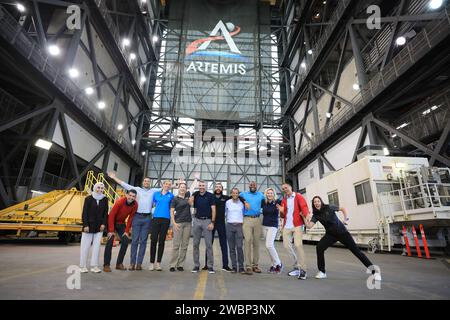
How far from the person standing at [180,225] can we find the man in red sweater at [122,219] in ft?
2.85

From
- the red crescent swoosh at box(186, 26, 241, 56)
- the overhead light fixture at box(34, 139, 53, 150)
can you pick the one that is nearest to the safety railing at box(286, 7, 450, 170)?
the overhead light fixture at box(34, 139, 53, 150)

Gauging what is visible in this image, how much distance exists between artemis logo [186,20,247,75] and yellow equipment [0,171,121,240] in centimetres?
2544

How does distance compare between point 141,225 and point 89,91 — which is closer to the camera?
point 141,225

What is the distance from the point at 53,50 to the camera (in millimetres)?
15578

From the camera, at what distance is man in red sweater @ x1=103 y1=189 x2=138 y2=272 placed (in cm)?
509

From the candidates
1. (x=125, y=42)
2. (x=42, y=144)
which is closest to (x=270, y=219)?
(x=42, y=144)

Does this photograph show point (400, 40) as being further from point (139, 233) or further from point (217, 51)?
point (217, 51)

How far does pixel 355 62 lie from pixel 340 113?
4.04m

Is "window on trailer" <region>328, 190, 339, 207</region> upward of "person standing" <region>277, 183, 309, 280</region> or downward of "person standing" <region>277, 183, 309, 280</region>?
upward

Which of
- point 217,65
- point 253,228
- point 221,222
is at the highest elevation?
point 217,65

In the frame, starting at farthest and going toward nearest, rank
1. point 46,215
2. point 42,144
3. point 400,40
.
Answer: point 400,40
point 42,144
point 46,215

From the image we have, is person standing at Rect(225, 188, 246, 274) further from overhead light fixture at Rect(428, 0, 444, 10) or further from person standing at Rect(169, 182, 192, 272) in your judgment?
overhead light fixture at Rect(428, 0, 444, 10)

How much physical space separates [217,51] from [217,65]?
1829mm
